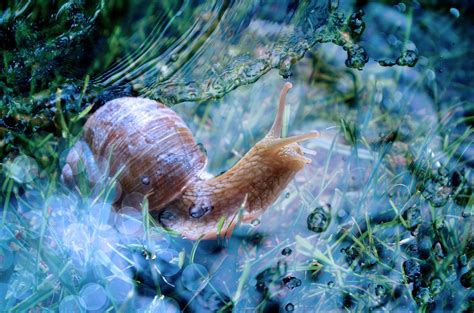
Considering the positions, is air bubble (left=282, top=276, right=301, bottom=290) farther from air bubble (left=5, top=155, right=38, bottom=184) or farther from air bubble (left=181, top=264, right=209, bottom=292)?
air bubble (left=5, top=155, right=38, bottom=184)

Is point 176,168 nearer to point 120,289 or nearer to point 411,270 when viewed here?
point 120,289

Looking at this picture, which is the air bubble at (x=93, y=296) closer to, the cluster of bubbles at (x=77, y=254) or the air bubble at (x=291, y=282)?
the cluster of bubbles at (x=77, y=254)

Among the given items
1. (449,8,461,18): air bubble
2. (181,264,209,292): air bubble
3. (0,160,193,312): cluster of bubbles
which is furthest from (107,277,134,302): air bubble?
(449,8,461,18): air bubble

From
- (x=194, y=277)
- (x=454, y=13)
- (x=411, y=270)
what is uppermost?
Result: (x=454, y=13)

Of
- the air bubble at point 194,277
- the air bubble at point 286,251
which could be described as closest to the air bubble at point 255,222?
the air bubble at point 286,251

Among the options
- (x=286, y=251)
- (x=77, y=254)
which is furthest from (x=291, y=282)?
(x=77, y=254)
